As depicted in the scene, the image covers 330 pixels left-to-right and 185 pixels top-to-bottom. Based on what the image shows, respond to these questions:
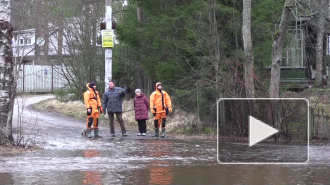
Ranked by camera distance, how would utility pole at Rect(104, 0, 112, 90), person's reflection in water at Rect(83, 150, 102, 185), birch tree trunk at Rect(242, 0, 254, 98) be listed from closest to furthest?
person's reflection in water at Rect(83, 150, 102, 185)
birch tree trunk at Rect(242, 0, 254, 98)
utility pole at Rect(104, 0, 112, 90)

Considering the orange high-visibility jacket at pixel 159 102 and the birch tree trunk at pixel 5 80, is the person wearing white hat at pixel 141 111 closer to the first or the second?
the orange high-visibility jacket at pixel 159 102

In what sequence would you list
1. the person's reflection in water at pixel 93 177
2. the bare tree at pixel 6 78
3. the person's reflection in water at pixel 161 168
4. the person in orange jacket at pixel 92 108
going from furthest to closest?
the person in orange jacket at pixel 92 108 < the bare tree at pixel 6 78 < the person's reflection in water at pixel 161 168 < the person's reflection in water at pixel 93 177

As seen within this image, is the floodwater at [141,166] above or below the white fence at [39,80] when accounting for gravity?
below

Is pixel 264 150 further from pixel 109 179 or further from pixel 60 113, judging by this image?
pixel 60 113

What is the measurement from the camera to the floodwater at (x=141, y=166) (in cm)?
931

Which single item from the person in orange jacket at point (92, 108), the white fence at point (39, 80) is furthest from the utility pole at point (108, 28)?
the white fence at point (39, 80)

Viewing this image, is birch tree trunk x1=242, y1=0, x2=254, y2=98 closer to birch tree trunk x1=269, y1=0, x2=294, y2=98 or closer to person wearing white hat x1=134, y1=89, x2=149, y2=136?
birch tree trunk x1=269, y1=0, x2=294, y2=98

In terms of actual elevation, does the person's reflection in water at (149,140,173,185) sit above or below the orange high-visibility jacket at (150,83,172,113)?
below

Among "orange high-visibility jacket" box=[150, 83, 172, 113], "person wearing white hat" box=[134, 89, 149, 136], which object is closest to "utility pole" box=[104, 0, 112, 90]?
"person wearing white hat" box=[134, 89, 149, 136]
